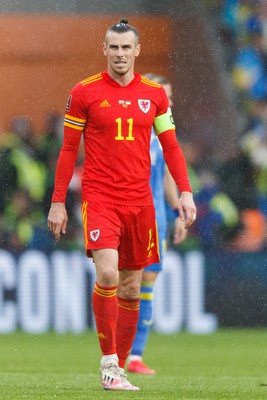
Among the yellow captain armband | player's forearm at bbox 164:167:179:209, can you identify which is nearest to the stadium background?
player's forearm at bbox 164:167:179:209

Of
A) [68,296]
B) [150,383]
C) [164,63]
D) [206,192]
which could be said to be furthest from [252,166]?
[150,383]

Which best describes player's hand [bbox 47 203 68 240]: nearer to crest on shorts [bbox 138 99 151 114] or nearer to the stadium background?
crest on shorts [bbox 138 99 151 114]

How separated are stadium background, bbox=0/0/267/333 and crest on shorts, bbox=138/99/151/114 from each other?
5142 millimetres

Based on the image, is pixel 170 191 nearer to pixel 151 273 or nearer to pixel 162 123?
pixel 151 273

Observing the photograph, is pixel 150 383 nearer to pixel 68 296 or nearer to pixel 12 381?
pixel 12 381

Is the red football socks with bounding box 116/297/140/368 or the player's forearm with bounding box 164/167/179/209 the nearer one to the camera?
the red football socks with bounding box 116/297/140/368

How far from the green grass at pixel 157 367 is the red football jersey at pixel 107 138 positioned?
109 cm

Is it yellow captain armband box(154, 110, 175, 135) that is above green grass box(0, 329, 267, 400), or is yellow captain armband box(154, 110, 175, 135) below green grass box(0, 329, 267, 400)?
above

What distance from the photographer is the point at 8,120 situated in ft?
42.4

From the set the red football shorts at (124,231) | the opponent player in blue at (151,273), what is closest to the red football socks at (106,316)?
the red football shorts at (124,231)

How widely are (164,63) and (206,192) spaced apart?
1386mm

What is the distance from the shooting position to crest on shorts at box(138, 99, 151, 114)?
23.4 feet

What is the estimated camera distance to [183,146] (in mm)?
12922

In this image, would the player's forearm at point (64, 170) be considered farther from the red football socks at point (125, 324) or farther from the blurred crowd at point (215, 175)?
the blurred crowd at point (215, 175)
